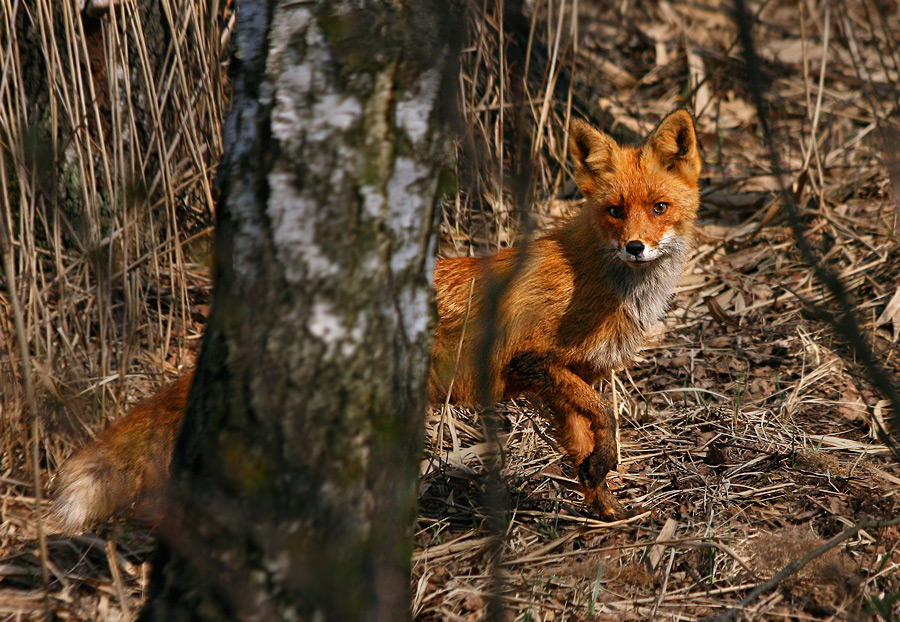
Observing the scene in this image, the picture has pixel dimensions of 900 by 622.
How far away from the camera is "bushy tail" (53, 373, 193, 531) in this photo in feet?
11.0

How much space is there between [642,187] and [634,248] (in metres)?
0.44

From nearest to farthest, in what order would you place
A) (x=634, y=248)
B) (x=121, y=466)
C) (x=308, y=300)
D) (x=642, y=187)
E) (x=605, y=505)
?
(x=308, y=300), (x=121, y=466), (x=605, y=505), (x=634, y=248), (x=642, y=187)

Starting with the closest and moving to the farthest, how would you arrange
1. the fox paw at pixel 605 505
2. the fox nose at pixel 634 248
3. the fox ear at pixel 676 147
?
the fox paw at pixel 605 505 < the fox nose at pixel 634 248 < the fox ear at pixel 676 147

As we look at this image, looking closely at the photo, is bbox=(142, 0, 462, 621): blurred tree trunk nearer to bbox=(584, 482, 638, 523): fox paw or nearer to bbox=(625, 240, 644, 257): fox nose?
bbox=(584, 482, 638, 523): fox paw

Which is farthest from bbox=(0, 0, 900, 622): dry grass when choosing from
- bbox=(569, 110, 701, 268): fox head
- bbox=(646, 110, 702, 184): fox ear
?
bbox=(646, 110, 702, 184): fox ear

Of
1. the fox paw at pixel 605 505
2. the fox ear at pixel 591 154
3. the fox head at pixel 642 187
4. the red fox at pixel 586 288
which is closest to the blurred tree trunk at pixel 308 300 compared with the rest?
the fox paw at pixel 605 505

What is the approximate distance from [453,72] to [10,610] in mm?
2522

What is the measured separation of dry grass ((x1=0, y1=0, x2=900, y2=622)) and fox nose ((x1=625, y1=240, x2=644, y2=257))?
A: 62 centimetres

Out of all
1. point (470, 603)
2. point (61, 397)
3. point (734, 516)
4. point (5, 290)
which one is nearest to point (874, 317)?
point (734, 516)

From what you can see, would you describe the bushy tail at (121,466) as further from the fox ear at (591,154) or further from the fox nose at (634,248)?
the fox ear at (591,154)

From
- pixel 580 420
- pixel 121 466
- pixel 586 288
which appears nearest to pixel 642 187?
pixel 586 288

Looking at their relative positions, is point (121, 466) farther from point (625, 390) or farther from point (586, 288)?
point (625, 390)

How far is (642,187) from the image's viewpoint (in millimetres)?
4102

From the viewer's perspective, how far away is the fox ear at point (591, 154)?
436 cm
